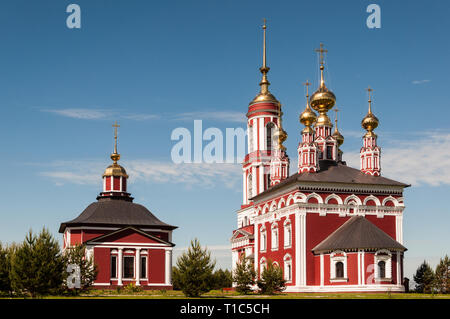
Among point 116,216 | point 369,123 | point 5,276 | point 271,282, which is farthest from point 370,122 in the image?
point 5,276

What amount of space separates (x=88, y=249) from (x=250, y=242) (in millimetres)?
15115

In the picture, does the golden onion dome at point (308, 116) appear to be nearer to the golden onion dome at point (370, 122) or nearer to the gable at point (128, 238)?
the golden onion dome at point (370, 122)

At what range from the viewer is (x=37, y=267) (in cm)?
3950

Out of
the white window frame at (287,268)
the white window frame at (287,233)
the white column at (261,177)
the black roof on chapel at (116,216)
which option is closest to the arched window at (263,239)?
the white window frame at (287,233)

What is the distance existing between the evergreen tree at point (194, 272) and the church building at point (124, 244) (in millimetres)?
17971

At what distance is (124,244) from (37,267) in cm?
2030

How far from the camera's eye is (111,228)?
62.7 meters

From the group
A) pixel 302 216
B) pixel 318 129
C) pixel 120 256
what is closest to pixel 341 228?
pixel 302 216

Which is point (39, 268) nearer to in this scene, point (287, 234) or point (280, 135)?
point (287, 234)

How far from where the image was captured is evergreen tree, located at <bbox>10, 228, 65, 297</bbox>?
129 ft

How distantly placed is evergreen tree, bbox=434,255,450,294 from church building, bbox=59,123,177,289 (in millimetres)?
23210

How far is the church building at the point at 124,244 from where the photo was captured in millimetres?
59094

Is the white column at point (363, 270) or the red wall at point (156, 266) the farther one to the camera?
the red wall at point (156, 266)
